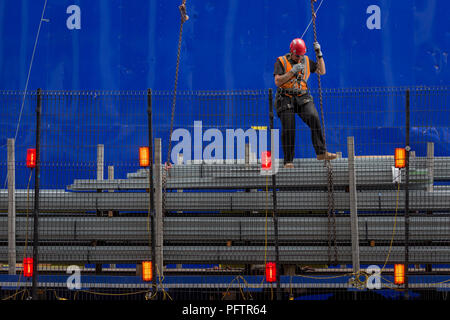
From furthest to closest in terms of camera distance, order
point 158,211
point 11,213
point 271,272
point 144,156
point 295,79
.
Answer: point 11,213, point 158,211, point 295,79, point 144,156, point 271,272

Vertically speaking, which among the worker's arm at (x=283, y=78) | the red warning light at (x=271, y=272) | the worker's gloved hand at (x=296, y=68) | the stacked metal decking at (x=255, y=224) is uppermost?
the worker's gloved hand at (x=296, y=68)

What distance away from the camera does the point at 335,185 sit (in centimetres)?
855

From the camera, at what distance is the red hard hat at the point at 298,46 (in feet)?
25.3

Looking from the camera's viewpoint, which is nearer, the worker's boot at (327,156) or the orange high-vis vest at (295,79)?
the orange high-vis vest at (295,79)

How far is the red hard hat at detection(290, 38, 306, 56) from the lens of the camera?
25.3ft

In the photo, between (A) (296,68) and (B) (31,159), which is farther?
(B) (31,159)

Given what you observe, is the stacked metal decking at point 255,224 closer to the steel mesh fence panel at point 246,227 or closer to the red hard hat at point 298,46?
the steel mesh fence panel at point 246,227

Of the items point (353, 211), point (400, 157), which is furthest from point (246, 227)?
point (400, 157)

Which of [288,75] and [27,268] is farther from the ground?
[288,75]

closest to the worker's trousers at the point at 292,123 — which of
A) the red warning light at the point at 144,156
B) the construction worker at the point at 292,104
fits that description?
the construction worker at the point at 292,104

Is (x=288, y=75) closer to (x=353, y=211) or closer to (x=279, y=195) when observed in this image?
(x=279, y=195)

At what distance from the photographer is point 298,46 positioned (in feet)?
25.4
